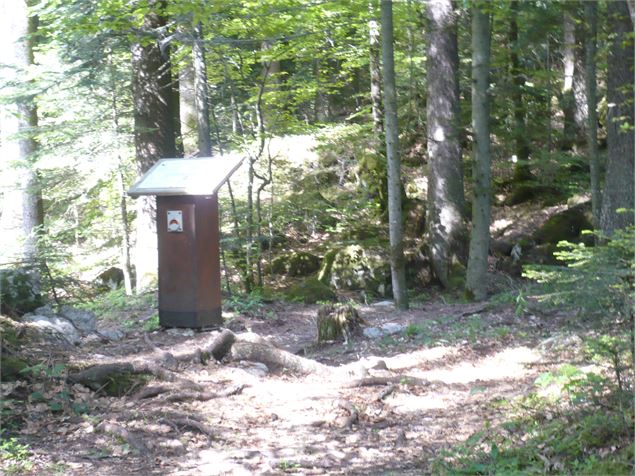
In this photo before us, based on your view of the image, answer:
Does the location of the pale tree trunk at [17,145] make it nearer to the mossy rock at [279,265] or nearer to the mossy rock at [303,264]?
the mossy rock at [279,265]

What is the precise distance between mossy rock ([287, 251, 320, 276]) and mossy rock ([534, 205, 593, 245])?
4886mm

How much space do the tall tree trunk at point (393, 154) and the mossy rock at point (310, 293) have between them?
6.10 feet

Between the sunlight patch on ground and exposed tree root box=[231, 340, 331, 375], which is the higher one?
exposed tree root box=[231, 340, 331, 375]

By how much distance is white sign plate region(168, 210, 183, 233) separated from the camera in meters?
9.23

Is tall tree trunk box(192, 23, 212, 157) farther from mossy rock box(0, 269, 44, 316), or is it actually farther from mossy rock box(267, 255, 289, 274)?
mossy rock box(0, 269, 44, 316)

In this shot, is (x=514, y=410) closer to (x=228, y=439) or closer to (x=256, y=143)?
(x=228, y=439)

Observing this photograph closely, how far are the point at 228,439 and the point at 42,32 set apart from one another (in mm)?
10196

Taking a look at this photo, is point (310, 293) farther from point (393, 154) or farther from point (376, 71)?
point (376, 71)

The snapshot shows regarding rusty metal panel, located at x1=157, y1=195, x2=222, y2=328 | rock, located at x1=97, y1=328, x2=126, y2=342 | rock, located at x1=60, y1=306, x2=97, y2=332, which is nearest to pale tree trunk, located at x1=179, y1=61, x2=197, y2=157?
rusty metal panel, located at x1=157, y1=195, x2=222, y2=328

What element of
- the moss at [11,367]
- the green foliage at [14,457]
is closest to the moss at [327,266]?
the moss at [11,367]

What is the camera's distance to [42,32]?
13.2 metres

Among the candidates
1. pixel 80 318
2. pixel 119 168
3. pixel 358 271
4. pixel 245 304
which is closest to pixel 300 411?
pixel 80 318

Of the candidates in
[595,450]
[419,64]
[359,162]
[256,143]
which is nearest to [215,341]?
[595,450]

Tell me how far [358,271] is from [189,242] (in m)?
6.27
